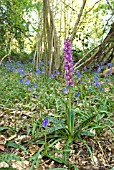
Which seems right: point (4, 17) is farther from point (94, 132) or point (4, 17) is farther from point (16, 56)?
point (94, 132)

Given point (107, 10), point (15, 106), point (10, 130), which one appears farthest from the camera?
point (107, 10)

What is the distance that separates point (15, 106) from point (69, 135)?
111 cm

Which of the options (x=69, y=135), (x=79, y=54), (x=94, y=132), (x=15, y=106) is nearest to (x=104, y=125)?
(x=94, y=132)

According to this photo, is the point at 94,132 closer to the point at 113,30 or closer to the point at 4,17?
the point at 113,30

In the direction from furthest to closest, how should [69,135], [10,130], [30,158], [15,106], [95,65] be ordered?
[95,65] < [15,106] < [10,130] < [69,135] < [30,158]

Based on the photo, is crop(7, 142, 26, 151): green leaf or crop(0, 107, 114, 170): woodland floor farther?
crop(7, 142, 26, 151): green leaf

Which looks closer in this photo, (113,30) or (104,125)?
(104,125)

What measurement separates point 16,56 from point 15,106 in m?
6.60

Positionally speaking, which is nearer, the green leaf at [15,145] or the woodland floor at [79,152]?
the woodland floor at [79,152]

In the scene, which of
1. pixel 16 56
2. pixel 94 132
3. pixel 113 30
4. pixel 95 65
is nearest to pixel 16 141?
pixel 94 132

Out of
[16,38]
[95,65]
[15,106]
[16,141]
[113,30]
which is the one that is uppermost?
[16,38]

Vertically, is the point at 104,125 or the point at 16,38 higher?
the point at 16,38

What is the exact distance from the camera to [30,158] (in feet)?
6.17

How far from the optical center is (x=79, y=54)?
28.8 ft
